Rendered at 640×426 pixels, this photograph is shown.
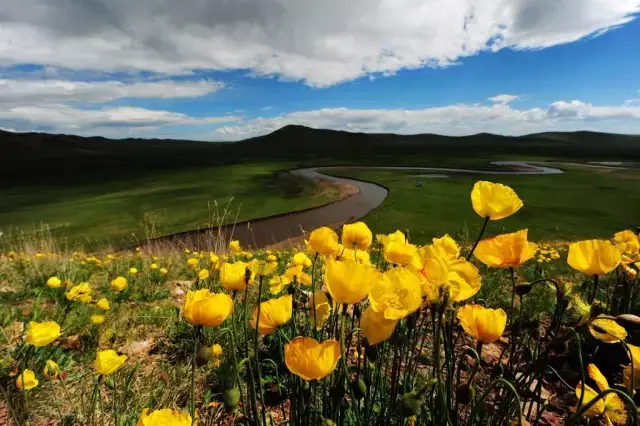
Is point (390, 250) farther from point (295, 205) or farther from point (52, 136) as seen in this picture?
point (52, 136)

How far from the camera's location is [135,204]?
96.0 ft

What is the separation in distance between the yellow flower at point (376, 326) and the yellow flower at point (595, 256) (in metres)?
0.86

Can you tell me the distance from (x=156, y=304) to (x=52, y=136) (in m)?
122

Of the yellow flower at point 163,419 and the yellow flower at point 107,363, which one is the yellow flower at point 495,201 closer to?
the yellow flower at point 163,419

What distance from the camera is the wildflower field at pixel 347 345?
124 cm

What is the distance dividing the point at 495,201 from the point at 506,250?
0.76 feet

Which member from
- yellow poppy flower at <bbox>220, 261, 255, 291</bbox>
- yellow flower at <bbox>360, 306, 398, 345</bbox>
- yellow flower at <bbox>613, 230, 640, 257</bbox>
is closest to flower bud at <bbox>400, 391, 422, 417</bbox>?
yellow flower at <bbox>360, 306, 398, 345</bbox>

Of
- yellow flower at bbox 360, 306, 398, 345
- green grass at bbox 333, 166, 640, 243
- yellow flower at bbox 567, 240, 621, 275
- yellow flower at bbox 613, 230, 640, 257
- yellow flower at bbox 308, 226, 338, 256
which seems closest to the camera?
yellow flower at bbox 360, 306, 398, 345

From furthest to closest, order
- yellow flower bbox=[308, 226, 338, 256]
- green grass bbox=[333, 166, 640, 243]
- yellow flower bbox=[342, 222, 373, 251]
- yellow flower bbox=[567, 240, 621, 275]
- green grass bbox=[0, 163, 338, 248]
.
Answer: green grass bbox=[0, 163, 338, 248], green grass bbox=[333, 166, 640, 243], yellow flower bbox=[342, 222, 373, 251], yellow flower bbox=[308, 226, 338, 256], yellow flower bbox=[567, 240, 621, 275]

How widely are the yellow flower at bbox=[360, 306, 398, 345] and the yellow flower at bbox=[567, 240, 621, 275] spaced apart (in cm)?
86

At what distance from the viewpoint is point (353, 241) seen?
2.13 metres

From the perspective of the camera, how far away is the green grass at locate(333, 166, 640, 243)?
Result: 19.0 m

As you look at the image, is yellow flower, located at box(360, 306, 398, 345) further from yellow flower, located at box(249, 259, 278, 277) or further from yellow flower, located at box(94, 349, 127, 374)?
yellow flower, located at box(94, 349, 127, 374)

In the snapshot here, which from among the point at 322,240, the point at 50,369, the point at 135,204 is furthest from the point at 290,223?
the point at 322,240
